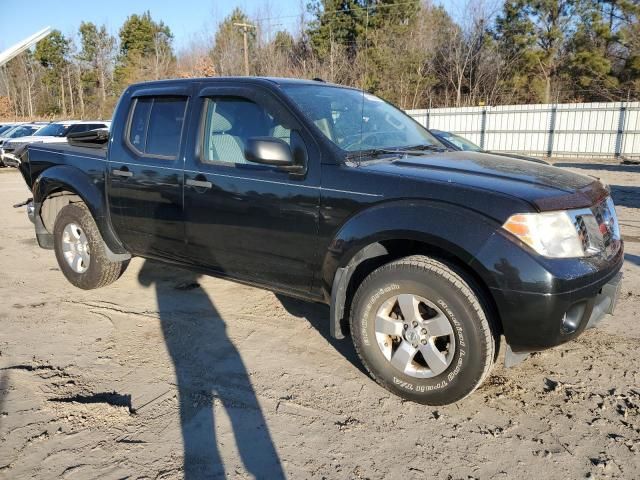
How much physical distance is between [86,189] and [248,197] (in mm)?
2014

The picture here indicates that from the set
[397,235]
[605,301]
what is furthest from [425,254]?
[605,301]

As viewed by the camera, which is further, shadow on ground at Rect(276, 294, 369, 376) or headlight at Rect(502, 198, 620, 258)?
shadow on ground at Rect(276, 294, 369, 376)

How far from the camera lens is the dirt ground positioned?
2572 mm

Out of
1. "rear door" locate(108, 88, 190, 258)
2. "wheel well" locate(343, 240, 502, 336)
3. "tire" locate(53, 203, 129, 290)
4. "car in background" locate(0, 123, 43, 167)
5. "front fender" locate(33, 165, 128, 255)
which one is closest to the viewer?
"wheel well" locate(343, 240, 502, 336)

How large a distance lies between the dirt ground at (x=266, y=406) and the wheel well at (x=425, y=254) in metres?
0.56

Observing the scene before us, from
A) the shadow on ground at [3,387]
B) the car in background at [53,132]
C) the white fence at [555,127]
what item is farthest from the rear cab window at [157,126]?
the white fence at [555,127]

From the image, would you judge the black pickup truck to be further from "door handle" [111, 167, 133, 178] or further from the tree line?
the tree line

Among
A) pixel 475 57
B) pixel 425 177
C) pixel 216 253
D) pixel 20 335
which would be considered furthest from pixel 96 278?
pixel 475 57

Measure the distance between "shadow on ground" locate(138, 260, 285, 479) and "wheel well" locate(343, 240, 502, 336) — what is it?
0.87 m

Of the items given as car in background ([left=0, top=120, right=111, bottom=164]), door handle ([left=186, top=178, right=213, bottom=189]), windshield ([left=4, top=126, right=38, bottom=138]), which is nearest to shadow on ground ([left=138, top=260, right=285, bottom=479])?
door handle ([left=186, top=178, right=213, bottom=189])

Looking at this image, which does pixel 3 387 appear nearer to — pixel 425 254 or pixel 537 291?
pixel 425 254

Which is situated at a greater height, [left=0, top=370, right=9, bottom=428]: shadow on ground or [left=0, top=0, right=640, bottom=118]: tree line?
[left=0, top=0, right=640, bottom=118]: tree line

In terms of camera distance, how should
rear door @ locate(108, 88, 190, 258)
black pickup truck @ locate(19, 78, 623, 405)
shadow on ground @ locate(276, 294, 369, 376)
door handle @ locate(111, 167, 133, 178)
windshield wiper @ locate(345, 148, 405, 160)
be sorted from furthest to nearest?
1. door handle @ locate(111, 167, 133, 178)
2. rear door @ locate(108, 88, 190, 258)
3. shadow on ground @ locate(276, 294, 369, 376)
4. windshield wiper @ locate(345, 148, 405, 160)
5. black pickup truck @ locate(19, 78, 623, 405)

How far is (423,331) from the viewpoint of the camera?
2.99 m
